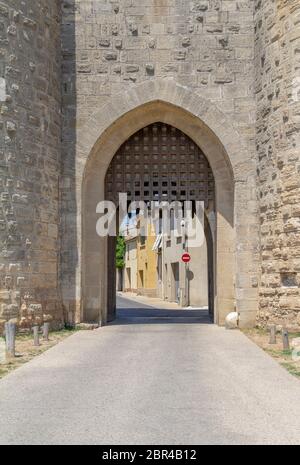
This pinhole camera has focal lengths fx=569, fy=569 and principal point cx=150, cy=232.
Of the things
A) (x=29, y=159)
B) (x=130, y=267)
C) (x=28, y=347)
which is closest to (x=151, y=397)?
(x=28, y=347)

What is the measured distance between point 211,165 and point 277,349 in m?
4.56

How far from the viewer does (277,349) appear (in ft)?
24.8

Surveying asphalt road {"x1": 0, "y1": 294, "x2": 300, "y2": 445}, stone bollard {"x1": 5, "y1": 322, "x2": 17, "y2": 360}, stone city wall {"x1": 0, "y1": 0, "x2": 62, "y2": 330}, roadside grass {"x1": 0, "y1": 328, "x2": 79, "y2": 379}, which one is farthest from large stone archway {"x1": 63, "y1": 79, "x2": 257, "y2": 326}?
stone bollard {"x1": 5, "y1": 322, "x2": 17, "y2": 360}

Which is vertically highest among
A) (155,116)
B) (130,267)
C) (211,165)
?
(155,116)

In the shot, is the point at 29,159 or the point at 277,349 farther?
the point at 29,159

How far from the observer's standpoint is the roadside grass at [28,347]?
20.1 ft

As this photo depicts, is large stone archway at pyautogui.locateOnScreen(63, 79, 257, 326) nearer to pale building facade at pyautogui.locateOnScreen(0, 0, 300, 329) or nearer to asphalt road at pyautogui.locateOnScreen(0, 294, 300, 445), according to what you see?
pale building facade at pyautogui.locateOnScreen(0, 0, 300, 329)

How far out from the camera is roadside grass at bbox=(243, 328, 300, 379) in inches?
239

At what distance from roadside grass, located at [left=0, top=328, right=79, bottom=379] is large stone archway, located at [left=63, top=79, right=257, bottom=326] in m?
1.02

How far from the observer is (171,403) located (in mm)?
4320

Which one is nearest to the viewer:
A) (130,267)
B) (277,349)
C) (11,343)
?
(11,343)

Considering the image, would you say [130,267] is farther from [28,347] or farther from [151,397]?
[151,397]

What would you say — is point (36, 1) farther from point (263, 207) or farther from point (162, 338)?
point (162, 338)

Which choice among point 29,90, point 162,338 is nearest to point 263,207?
point 162,338
